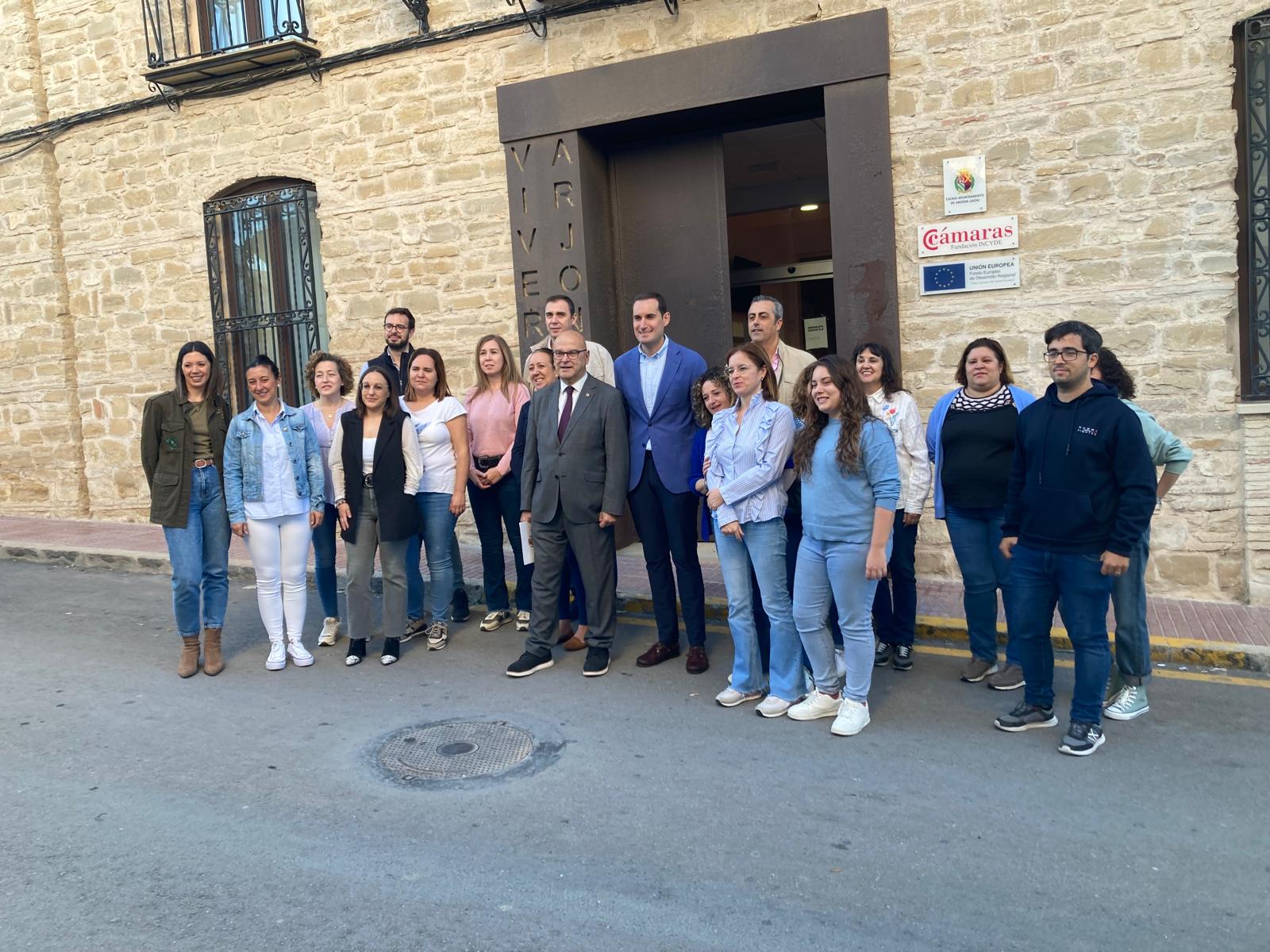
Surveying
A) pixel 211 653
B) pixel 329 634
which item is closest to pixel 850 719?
pixel 329 634

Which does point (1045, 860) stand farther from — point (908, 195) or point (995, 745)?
point (908, 195)

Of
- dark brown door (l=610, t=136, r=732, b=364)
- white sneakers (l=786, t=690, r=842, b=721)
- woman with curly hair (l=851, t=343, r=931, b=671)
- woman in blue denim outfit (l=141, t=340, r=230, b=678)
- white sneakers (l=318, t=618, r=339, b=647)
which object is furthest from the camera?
dark brown door (l=610, t=136, r=732, b=364)

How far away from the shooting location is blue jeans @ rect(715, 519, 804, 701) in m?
5.19

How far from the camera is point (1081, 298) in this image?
284 inches

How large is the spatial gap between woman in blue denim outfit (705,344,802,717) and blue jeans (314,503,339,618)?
9.36 feet

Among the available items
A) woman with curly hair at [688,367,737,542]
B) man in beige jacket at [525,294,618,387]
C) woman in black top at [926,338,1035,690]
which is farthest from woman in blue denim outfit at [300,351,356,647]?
woman in black top at [926,338,1035,690]

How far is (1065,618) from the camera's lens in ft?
15.1

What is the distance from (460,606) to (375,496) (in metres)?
Result: 1.30

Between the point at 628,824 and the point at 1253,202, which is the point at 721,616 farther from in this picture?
the point at 1253,202

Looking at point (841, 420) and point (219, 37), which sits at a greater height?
point (219, 37)

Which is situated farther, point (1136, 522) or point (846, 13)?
point (846, 13)

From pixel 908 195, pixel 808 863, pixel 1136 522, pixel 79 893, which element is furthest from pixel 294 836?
pixel 908 195

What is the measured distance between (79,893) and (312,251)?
7.98m

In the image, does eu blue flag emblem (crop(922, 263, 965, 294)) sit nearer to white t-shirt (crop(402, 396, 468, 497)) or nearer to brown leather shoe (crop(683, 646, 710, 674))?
brown leather shoe (crop(683, 646, 710, 674))
